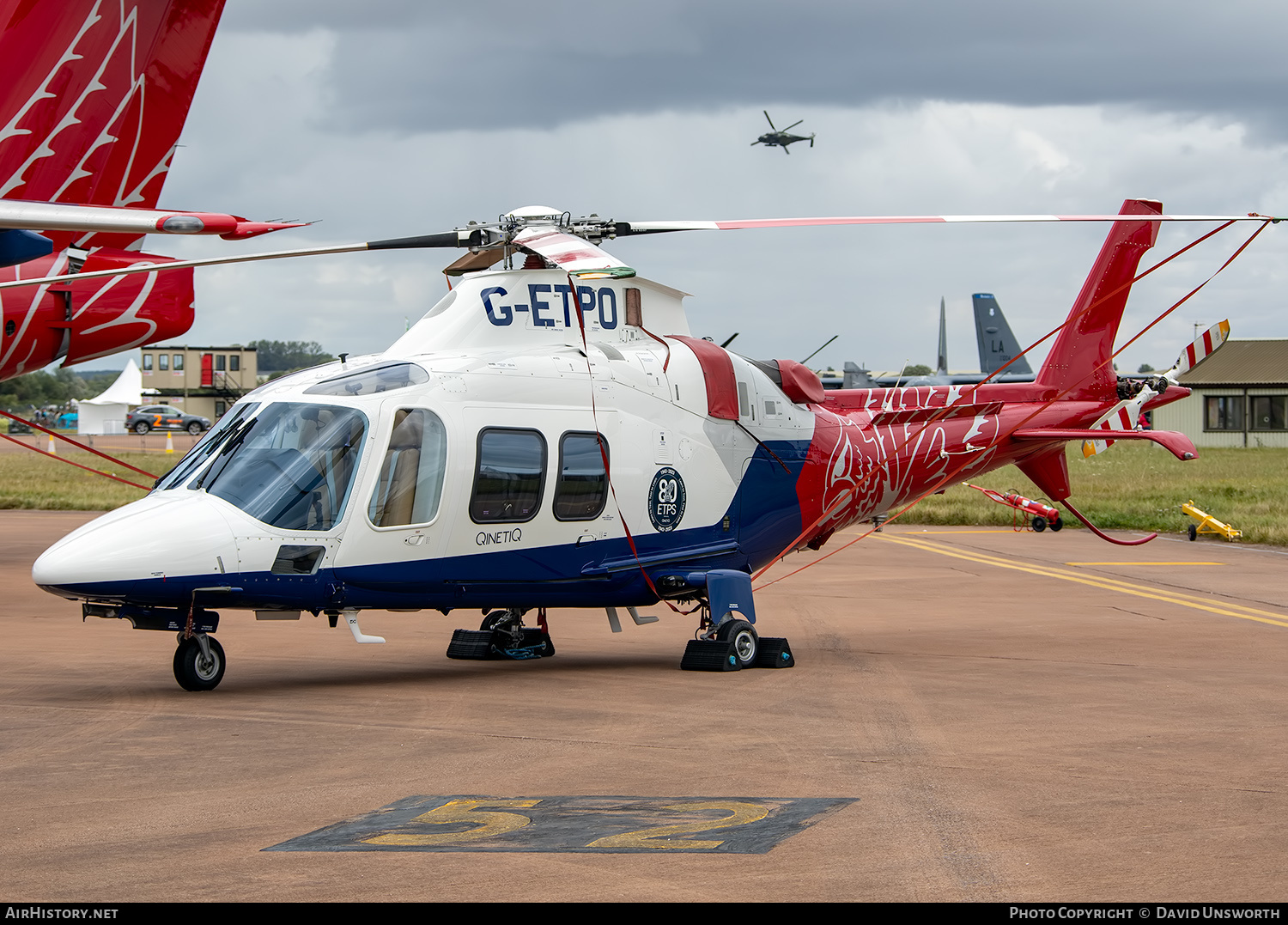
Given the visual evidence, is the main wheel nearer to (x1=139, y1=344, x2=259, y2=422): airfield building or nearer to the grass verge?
the grass verge

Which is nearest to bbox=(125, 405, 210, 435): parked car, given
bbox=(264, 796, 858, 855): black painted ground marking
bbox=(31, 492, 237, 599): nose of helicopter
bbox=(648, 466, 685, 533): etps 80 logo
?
bbox=(648, 466, 685, 533): etps 80 logo

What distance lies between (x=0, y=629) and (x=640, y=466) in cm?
715

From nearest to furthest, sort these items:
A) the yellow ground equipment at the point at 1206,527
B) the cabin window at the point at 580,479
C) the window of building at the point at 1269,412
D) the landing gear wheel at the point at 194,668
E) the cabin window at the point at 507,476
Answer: the landing gear wheel at the point at 194,668, the cabin window at the point at 507,476, the cabin window at the point at 580,479, the yellow ground equipment at the point at 1206,527, the window of building at the point at 1269,412

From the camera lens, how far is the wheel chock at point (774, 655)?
11867mm

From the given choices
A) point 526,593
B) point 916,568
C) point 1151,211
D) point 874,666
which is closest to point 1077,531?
point 916,568

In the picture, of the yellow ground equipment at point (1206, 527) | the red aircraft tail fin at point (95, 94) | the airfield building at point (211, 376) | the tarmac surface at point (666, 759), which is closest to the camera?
the tarmac surface at point (666, 759)

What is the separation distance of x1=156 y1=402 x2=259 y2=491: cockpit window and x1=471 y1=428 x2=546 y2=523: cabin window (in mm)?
1831

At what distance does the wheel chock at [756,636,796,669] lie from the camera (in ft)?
38.9

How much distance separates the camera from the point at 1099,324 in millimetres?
15805

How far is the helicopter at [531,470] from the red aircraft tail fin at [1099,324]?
0.51 meters

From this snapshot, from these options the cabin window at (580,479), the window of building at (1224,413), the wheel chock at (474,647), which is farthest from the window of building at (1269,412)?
the cabin window at (580,479)

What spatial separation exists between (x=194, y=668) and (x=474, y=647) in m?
2.93

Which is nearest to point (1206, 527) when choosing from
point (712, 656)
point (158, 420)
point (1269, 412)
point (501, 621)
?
point (712, 656)

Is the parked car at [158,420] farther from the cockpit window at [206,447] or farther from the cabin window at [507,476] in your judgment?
the cabin window at [507,476]
